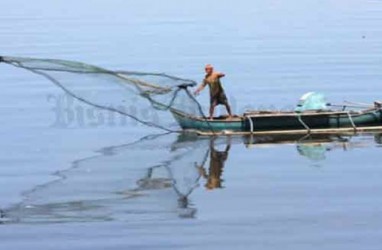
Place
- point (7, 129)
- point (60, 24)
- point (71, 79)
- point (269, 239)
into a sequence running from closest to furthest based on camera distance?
1. point (269, 239)
2. point (71, 79)
3. point (7, 129)
4. point (60, 24)

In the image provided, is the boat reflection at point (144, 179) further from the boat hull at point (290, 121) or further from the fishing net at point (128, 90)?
the fishing net at point (128, 90)

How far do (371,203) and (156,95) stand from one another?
8.69 meters

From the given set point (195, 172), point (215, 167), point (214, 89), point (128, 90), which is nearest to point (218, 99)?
point (214, 89)

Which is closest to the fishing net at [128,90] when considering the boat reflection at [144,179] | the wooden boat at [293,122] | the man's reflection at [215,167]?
the wooden boat at [293,122]

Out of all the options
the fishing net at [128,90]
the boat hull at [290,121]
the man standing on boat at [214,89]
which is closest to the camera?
the fishing net at [128,90]

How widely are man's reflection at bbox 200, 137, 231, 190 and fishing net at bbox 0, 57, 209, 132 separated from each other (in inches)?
55.2

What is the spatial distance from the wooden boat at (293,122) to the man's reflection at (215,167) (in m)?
0.45

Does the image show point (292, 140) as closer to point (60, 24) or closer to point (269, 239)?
point (269, 239)

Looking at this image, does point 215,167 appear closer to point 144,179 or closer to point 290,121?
point 144,179

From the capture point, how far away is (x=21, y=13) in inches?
3659

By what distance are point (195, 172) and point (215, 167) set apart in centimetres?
75

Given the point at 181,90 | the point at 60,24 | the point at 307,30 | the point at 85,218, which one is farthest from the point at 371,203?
the point at 60,24

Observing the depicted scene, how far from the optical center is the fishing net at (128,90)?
3006 centimetres

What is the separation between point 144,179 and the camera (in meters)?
28.0
